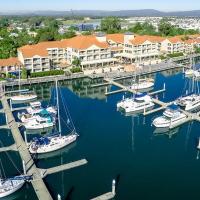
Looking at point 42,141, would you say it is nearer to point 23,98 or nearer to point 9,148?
point 9,148

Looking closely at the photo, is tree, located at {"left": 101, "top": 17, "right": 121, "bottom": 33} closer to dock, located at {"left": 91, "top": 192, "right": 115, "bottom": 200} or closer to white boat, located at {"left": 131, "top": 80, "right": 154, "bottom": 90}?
white boat, located at {"left": 131, "top": 80, "right": 154, "bottom": 90}

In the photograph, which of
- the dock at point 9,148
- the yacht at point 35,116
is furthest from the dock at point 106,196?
the yacht at point 35,116

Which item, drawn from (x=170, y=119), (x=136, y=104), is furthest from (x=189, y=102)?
(x=136, y=104)

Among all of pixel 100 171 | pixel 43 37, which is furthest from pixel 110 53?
pixel 100 171

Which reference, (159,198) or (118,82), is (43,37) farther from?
(159,198)

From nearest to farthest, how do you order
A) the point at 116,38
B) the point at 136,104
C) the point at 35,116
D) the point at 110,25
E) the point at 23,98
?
the point at 35,116, the point at 136,104, the point at 23,98, the point at 116,38, the point at 110,25

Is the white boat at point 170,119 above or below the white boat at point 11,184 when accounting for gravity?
above

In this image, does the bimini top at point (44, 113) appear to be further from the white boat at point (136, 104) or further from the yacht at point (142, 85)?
the yacht at point (142, 85)
